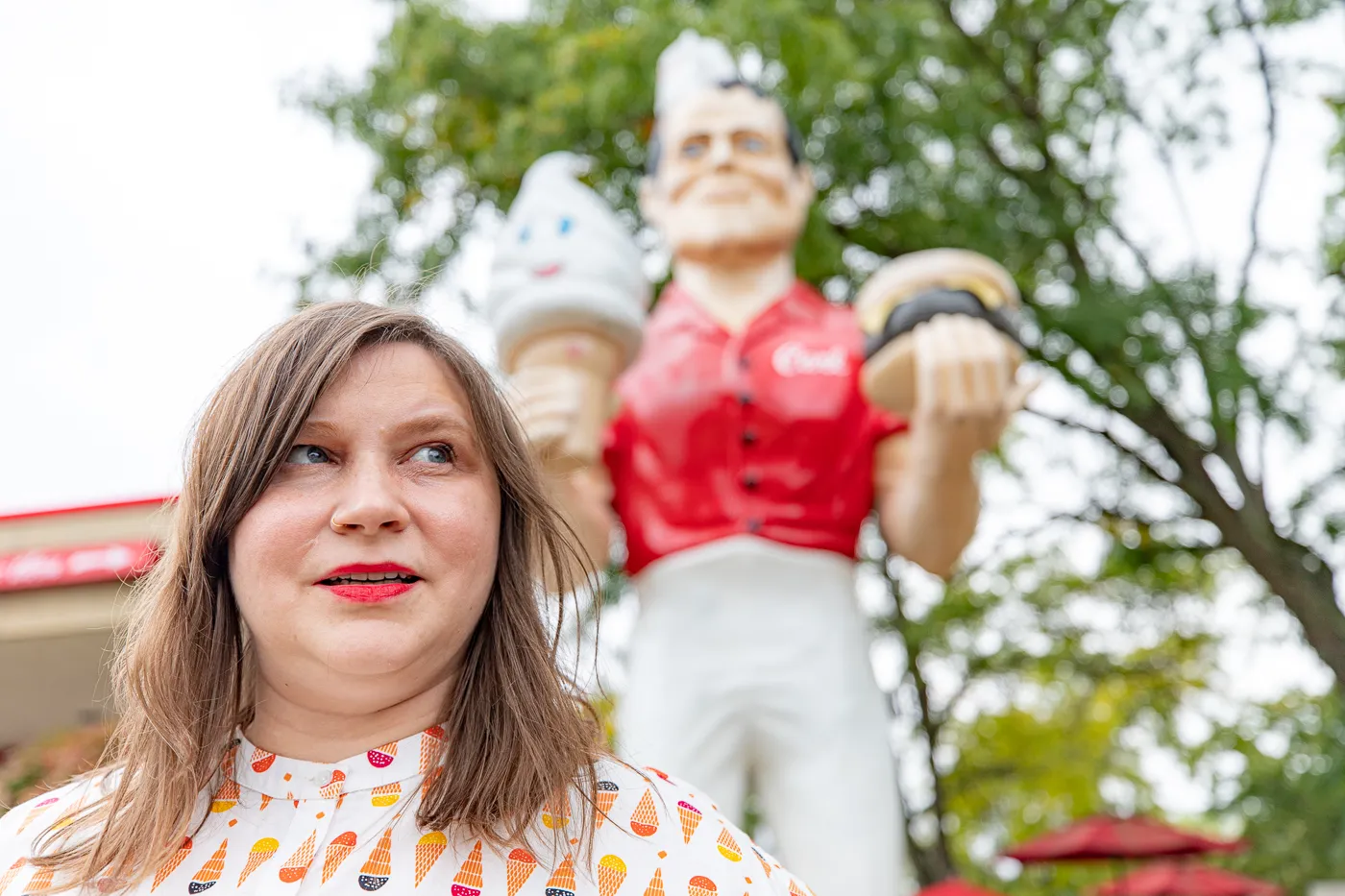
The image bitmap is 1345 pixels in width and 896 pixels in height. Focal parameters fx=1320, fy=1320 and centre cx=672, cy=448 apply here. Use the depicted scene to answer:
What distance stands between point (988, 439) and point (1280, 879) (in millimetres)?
10727

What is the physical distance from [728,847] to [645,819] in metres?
0.09

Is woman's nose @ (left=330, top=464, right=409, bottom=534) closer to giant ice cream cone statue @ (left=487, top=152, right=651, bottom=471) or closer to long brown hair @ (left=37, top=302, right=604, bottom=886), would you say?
long brown hair @ (left=37, top=302, right=604, bottom=886)

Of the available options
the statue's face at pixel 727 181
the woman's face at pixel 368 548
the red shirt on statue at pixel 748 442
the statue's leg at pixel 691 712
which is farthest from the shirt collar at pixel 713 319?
the woman's face at pixel 368 548

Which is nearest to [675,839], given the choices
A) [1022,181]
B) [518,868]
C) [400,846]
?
[518,868]

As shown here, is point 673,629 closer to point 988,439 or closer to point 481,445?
point 988,439

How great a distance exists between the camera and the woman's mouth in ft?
4.46

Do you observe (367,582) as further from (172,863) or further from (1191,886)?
(1191,886)

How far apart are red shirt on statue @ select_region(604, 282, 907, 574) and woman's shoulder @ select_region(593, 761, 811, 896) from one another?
186 cm

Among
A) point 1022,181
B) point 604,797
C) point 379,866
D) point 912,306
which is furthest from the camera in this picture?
point 1022,181

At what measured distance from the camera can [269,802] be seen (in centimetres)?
136

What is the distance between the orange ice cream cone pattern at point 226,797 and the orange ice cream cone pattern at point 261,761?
0.03 metres

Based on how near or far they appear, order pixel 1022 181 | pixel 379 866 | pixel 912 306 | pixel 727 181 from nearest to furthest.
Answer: pixel 379 866, pixel 912 306, pixel 727 181, pixel 1022 181

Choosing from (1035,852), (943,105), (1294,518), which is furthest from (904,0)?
(1035,852)

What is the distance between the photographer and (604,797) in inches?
54.3
